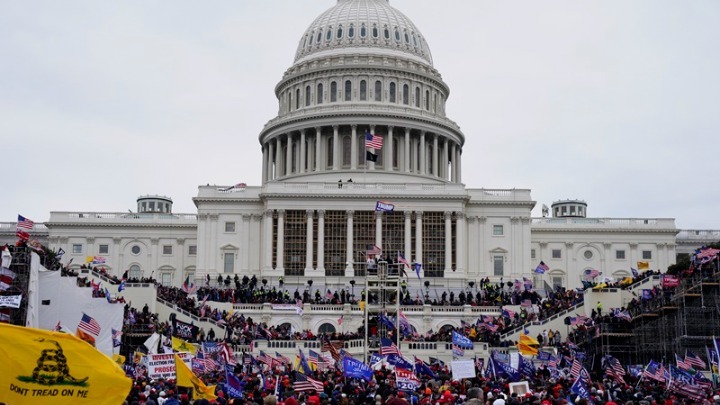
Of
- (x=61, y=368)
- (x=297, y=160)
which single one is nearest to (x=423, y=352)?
(x=61, y=368)

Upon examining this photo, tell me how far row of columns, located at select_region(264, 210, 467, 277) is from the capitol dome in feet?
91.2

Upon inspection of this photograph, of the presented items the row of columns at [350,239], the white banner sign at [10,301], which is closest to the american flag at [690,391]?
the white banner sign at [10,301]

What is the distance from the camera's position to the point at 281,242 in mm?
100750

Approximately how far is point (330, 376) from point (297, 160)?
7971cm

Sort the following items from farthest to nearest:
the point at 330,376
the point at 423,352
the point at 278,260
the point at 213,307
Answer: the point at 278,260, the point at 213,307, the point at 423,352, the point at 330,376

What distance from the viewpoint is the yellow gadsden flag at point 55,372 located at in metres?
14.7

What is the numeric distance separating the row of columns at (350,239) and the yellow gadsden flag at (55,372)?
84239mm

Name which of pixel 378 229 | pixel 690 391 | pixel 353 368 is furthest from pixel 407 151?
pixel 690 391

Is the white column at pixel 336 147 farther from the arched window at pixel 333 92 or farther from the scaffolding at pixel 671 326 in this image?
the scaffolding at pixel 671 326

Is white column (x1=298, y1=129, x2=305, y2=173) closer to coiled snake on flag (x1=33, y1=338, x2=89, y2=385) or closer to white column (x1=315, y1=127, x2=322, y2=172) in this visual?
white column (x1=315, y1=127, x2=322, y2=172)

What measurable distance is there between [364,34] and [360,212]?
29.9 metres

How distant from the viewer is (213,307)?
8156 cm

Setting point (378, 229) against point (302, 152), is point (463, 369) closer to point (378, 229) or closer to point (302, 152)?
point (378, 229)

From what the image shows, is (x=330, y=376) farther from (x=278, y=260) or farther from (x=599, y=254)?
(x=599, y=254)
